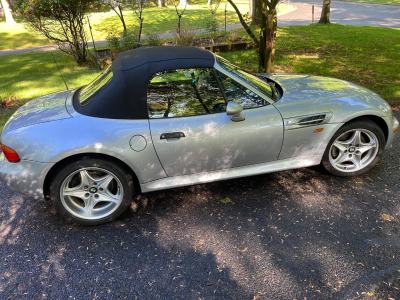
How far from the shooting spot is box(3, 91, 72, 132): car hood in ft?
9.71

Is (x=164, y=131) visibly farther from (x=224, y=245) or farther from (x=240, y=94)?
(x=224, y=245)

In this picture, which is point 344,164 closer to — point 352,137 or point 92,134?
point 352,137

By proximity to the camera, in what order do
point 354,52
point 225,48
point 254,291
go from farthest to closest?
point 225,48 → point 354,52 → point 254,291

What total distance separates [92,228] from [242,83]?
212 centimetres

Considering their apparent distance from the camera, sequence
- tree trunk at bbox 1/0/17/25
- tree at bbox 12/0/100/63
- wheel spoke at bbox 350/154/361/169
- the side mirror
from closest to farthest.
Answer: the side mirror → wheel spoke at bbox 350/154/361/169 → tree at bbox 12/0/100/63 → tree trunk at bbox 1/0/17/25

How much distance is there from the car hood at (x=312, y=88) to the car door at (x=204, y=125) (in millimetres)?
427

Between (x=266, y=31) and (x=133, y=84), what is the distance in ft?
13.9

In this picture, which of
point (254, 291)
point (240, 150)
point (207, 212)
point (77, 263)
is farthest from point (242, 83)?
point (77, 263)

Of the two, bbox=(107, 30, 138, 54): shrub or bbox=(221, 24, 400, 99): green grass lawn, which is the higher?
bbox=(107, 30, 138, 54): shrub

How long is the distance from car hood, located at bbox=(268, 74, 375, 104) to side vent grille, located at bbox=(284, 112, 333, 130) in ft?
0.71


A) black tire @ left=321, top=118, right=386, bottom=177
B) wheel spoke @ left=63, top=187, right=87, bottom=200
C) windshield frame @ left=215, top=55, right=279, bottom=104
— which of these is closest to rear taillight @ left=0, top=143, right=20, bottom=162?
wheel spoke @ left=63, top=187, right=87, bottom=200

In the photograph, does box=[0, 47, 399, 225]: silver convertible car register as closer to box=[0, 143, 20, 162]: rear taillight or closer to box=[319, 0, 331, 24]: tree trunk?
box=[0, 143, 20, 162]: rear taillight

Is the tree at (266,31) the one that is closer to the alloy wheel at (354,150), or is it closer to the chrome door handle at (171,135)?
the alloy wheel at (354,150)

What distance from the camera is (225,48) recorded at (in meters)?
9.74
